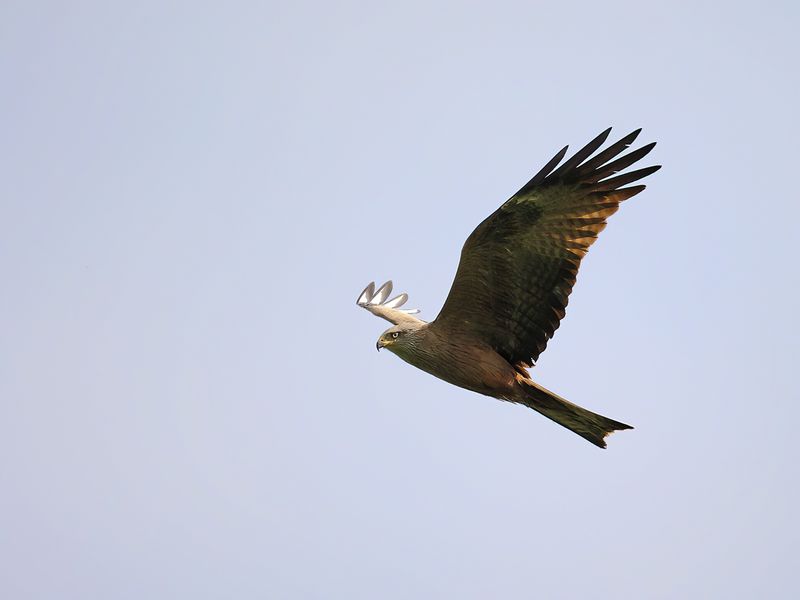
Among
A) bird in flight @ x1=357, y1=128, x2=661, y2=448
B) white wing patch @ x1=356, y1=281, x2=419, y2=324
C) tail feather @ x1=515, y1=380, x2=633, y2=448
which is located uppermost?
white wing patch @ x1=356, y1=281, x2=419, y2=324

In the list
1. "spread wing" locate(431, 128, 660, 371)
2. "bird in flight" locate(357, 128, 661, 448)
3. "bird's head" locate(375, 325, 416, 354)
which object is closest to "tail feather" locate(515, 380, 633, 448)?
"bird in flight" locate(357, 128, 661, 448)

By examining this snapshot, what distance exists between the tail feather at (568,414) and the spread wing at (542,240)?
51 centimetres

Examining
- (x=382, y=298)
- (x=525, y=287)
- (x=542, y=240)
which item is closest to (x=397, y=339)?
(x=525, y=287)

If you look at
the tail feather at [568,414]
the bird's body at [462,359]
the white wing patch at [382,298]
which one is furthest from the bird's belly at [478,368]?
the white wing patch at [382,298]

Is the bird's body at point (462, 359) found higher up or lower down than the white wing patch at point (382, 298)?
lower down

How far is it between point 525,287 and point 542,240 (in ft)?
1.52

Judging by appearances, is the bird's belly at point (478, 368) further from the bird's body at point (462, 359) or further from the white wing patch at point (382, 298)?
the white wing patch at point (382, 298)

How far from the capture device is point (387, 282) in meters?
16.5

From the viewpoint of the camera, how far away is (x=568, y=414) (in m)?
11.2

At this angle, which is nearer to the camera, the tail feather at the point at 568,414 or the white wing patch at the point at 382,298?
the tail feather at the point at 568,414

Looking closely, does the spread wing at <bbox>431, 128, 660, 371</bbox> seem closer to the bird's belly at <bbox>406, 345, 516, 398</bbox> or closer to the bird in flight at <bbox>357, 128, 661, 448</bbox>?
the bird in flight at <bbox>357, 128, 661, 448</bbox>

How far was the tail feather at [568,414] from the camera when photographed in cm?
1099

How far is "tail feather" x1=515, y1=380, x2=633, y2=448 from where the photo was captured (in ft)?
36.1

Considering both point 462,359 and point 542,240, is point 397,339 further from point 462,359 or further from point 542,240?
point 542,240
